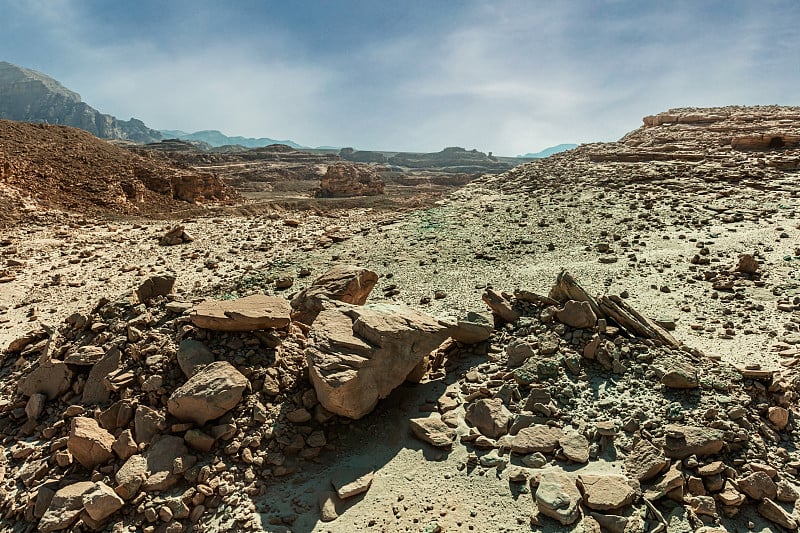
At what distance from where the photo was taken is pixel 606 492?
3822mm

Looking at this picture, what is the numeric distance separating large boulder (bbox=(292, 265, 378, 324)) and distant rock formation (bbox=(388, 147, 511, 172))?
92604mm

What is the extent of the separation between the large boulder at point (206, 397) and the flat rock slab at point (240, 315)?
75 cm

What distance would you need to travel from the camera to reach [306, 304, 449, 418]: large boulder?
186 inches

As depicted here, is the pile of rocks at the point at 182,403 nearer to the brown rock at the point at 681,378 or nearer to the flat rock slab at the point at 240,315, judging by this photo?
the flat rock slab at the point at 240,315

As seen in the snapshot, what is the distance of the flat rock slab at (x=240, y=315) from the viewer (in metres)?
5.49

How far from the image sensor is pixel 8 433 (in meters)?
5.30

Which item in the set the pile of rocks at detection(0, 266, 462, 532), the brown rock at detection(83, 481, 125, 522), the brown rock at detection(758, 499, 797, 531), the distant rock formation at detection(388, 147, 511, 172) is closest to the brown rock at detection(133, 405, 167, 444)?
the pile of rocks at detection(0, 266, 462, 532)

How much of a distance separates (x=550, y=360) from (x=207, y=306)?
448 cm

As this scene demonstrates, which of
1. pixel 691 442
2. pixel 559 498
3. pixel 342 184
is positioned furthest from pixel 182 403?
pixel 342 184

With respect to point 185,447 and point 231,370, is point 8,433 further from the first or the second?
point 231,370

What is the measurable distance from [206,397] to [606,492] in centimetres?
406

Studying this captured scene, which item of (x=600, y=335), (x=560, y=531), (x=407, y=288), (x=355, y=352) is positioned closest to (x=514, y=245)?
(x=407, y=288)

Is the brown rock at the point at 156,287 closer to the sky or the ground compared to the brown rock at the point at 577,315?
closer to the ground

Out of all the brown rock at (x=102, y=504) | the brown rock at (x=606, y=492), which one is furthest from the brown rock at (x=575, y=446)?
the brown rock at (x=102, y=504)
